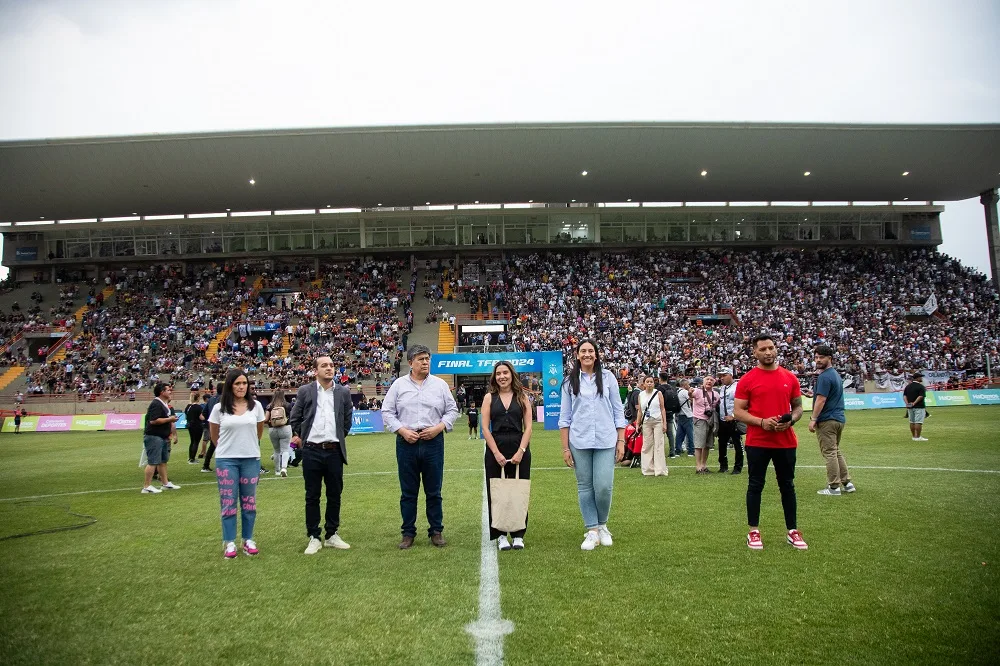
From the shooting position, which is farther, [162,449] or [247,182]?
[247,182]

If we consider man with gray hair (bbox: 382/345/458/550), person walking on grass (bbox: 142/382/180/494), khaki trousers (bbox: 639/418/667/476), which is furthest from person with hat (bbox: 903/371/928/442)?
person walking on grass (bbox: 142/382/180/494)

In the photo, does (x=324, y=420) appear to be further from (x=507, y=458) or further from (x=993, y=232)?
(x=993, y=232)

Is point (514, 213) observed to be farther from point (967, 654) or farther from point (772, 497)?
point (967, 654)

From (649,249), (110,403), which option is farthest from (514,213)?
(110,403)

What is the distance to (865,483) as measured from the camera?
9.00m

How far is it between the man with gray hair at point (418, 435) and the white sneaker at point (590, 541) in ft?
4.28

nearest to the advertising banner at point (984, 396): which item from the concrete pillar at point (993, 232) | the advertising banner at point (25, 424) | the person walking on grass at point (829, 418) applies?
the concrete pillar at point (993, 232)

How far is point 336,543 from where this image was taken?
6078 millimetres

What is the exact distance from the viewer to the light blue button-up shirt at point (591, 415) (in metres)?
5.85

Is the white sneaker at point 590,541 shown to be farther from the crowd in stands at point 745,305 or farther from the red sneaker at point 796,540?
the crowd in stands at point 745,305

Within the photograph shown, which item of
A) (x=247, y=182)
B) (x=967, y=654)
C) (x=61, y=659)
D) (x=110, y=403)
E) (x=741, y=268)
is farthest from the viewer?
(x=741, y=268)

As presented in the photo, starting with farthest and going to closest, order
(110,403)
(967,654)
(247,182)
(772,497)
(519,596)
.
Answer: (247,182) < (110,403) < (772,497) < (519,596) < (967,654)

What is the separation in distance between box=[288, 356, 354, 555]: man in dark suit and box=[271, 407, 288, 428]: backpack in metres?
6.36

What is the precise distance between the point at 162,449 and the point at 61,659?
7503mm
